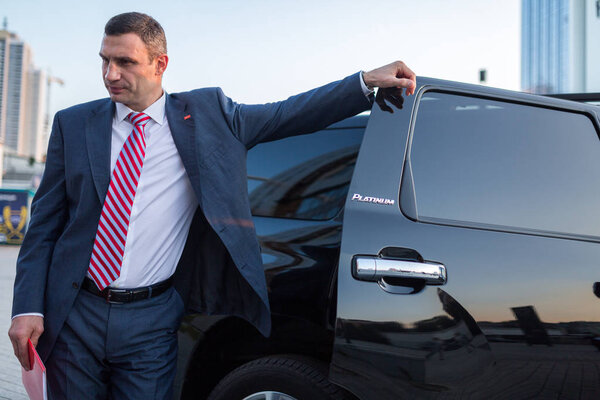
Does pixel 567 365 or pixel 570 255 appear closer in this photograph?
pixel 567 365

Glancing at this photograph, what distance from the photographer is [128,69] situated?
165 centimetres

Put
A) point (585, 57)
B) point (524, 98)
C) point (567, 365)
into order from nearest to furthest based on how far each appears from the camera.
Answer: point (567, 365), point (524, 98), point (585, 57)

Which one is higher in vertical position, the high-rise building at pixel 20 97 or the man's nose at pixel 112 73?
the high-rise building at pixel 20 97

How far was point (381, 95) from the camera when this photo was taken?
1.89 metres

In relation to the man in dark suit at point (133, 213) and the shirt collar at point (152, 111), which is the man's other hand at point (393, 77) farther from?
the shirt collar at point (152, 111)

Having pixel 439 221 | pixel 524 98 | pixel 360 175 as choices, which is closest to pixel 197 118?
pixel 360 175

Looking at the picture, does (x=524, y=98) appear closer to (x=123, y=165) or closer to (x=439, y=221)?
(x=439, y=221)

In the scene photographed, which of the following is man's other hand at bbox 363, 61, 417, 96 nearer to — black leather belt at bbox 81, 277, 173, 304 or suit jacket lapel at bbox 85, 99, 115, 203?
suit jacket lapel at bbox 85, 99, 115, 203

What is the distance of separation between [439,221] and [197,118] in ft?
2.90

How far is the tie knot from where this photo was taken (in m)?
1.73

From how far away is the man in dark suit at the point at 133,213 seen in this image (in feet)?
5.42

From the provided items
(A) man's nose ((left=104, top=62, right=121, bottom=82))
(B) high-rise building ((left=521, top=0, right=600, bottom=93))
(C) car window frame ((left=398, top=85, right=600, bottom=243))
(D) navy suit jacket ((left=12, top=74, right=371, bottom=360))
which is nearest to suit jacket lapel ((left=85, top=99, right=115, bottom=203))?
(D) navy suit jacket ((left=12, top=74, right=371, bottom=360))

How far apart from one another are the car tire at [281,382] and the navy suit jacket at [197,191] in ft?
0.74

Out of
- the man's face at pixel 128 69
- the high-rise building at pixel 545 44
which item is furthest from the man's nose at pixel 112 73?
the high-rise building at pixel 545 44
